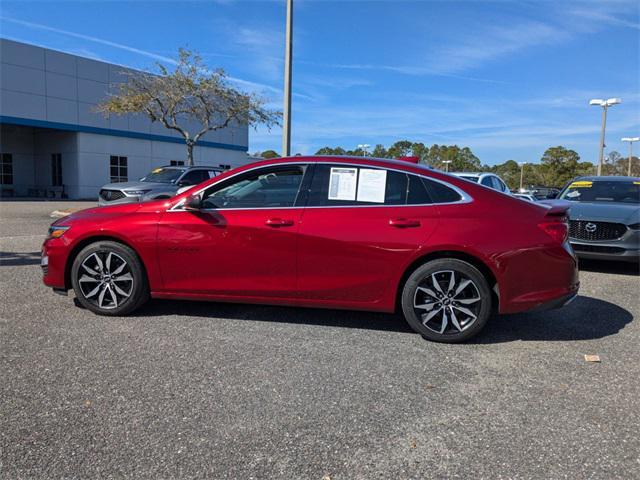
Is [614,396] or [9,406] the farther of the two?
[614,396]

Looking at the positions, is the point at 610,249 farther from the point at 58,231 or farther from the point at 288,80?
the point at 288,80

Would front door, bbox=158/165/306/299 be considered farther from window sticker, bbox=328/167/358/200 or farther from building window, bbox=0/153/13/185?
building window, bbox=0/153/13/185

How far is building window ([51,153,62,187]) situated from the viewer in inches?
1257

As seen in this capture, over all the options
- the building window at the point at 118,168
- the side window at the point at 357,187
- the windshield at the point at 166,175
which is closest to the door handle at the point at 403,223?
the side window at the point at 357,187

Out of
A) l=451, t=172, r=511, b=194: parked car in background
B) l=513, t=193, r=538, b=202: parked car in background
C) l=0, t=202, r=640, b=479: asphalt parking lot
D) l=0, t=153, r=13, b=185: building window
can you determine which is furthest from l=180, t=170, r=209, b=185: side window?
l=0, t=153, r=13, b=185: building window

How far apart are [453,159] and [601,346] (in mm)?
65728

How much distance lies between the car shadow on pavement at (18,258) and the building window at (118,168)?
25804 mm

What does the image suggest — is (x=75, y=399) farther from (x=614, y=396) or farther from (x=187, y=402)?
(x=614, y=396)

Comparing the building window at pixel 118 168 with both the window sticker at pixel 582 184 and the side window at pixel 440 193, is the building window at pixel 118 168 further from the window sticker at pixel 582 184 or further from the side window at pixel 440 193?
the side window at pixel 440 193


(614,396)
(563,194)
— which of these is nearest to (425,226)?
(614,396)

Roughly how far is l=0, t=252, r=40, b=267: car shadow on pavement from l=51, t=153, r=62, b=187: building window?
26679mm

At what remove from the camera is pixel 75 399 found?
3109 millimetres

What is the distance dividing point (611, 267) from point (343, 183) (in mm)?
6506

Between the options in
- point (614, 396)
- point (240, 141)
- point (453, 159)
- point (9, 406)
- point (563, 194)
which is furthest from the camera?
point (453, 159)
